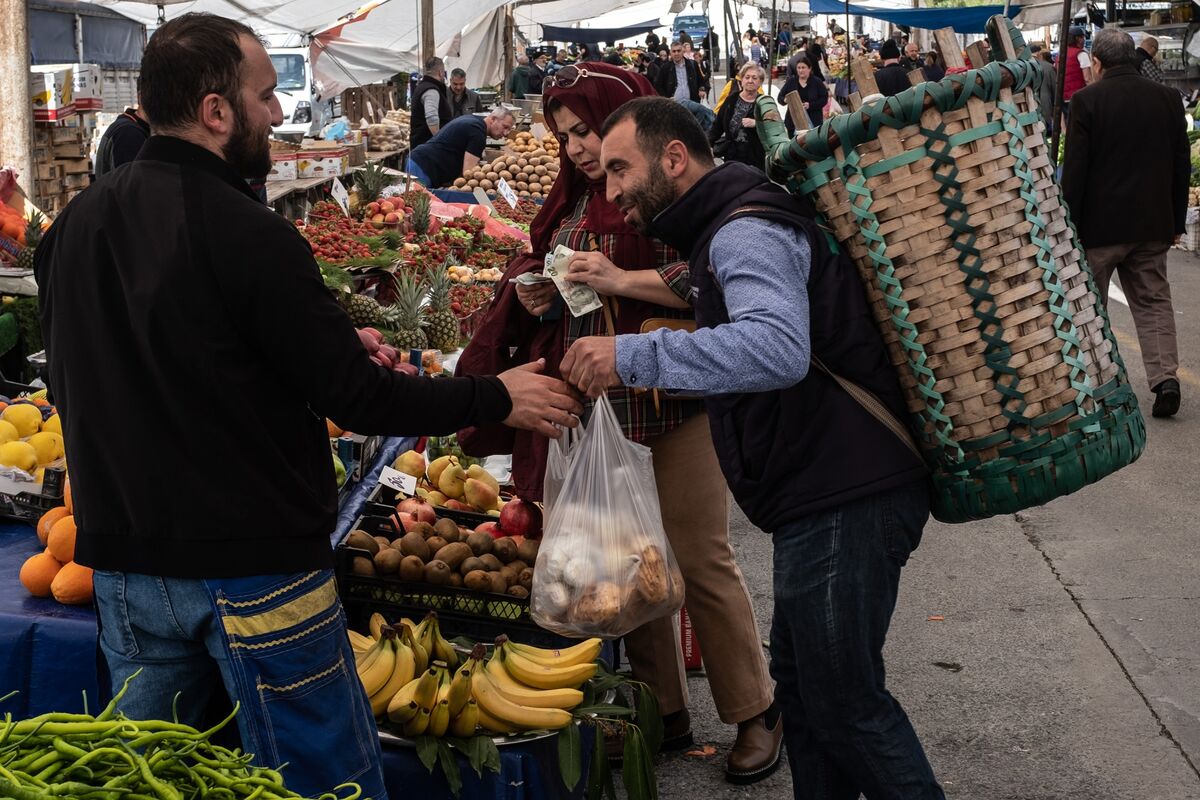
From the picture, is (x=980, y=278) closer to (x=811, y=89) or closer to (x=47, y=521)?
(x=47, y=521)

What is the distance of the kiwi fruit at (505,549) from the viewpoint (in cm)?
388

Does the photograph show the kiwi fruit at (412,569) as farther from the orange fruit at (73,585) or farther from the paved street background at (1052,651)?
the paved street background at (1052,651)

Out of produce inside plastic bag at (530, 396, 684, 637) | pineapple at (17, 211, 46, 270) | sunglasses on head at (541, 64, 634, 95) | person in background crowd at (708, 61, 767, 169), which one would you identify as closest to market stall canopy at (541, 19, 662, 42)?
person in background crowd at (708, 61, 767, 169)

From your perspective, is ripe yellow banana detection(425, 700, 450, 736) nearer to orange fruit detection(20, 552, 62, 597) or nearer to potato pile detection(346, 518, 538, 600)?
potato pile detection(346, 518, 538, 600)

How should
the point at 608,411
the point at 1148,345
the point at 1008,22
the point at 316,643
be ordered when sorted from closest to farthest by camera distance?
the point at 316,643 → the point at 1008,22 → the point at 608,411 → the point at 1148,345

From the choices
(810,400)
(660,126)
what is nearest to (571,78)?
(660,126)

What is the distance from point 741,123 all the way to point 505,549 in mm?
11374

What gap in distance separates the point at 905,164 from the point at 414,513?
88.8 inches

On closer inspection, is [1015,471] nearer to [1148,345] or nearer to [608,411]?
[608,411]

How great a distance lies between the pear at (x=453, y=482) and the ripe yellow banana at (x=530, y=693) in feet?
5.24

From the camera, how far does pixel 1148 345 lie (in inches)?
303

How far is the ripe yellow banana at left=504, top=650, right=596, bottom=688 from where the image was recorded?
3.40 metres

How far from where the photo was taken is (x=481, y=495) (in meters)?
4.86

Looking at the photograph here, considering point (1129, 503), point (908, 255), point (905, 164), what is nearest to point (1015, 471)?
point (908, 255)
